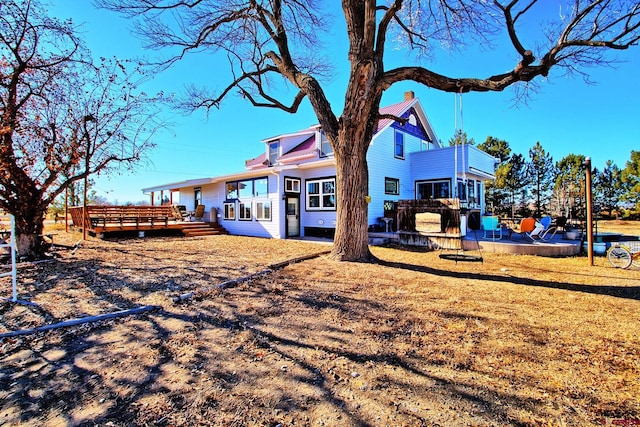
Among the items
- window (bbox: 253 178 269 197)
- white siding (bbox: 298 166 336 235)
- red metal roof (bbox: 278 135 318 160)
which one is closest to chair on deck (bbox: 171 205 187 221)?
window (bbox: 253 178 269 197)

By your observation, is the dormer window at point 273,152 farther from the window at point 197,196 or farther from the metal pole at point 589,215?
the metal pole at point 589,215

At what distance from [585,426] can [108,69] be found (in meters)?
12.8

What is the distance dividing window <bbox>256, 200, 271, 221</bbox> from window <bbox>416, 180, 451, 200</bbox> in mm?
8491

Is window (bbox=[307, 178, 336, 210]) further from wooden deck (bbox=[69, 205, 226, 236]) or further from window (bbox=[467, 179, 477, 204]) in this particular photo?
window (bbox=[467, 179, 477, 204])

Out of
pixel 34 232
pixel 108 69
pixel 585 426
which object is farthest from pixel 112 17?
pixel 585 426

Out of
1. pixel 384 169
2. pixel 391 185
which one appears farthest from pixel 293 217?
pixel 391 185

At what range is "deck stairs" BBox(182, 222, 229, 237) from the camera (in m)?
16.7

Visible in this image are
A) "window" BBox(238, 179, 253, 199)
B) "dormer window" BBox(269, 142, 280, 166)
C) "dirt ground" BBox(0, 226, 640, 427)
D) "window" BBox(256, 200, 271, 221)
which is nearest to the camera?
"dirt ground" BBox(0, 226, 640, 427)

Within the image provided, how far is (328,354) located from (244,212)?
14.6m

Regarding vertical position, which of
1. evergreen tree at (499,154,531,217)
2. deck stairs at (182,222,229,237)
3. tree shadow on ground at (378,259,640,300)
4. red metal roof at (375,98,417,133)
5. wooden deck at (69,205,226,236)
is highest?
red metal roof at (375,98,417,133)

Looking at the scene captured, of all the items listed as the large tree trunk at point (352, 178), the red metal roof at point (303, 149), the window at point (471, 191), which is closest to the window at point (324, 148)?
the red metal roof at point (303, 149)

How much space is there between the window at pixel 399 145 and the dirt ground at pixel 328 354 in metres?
11.3

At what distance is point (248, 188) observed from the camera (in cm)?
1636

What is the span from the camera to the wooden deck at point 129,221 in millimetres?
14773
